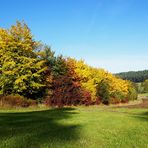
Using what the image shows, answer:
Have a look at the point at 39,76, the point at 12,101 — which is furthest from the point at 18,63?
the point at 12,101

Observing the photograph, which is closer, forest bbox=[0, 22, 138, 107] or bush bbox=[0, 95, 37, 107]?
bush bbox=[0, 95, 37, 107]

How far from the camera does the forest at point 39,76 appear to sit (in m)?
45.5

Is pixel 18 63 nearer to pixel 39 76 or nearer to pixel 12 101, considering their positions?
pixel 39 76

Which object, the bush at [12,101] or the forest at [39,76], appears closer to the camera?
the bush at [12,101]

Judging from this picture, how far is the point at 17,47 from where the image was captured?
1853 inches

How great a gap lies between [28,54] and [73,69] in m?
15.0

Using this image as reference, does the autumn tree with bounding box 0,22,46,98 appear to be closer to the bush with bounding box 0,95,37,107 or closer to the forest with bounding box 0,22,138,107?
the forest with bounding box 0,22,138,107

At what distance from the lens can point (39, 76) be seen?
49.3m

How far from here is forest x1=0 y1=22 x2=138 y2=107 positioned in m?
45.5

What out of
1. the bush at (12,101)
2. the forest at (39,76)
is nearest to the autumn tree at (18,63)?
the forest at (39,76)

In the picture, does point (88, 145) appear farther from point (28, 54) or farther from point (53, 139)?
point (28, 54)

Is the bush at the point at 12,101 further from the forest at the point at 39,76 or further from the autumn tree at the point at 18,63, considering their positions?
the autumn tree at the point at 18,63

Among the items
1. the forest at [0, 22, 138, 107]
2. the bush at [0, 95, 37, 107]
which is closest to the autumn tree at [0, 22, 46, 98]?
the forest at [0, 22, 138, 107]

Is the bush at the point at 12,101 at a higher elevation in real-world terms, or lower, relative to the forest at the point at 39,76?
lower
